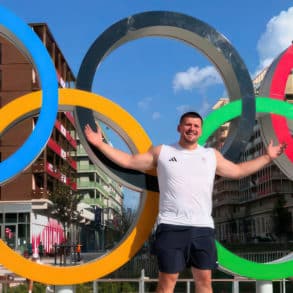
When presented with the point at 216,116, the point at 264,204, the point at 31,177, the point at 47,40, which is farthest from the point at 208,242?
the point at 264,204

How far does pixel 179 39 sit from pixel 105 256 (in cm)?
288

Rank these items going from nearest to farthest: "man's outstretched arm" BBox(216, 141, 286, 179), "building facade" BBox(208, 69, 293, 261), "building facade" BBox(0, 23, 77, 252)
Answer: "man's outstretched arm" BBox(216, 141, 286, 179)
"building facade" BBox(0, 23, 77, 252)
"building facade" BBox(208, 69, 293, 261)

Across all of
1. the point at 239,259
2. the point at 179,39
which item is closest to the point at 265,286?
the point at 239,259

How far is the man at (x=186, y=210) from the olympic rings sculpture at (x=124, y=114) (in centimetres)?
147

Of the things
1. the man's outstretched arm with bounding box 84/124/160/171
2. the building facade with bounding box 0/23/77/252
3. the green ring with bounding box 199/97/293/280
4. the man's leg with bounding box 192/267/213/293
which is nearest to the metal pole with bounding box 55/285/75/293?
the green ring with bounding box 199/97/293/280

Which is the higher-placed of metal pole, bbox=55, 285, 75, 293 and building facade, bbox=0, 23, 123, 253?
building facade, bbox=0, 23, 123, 253

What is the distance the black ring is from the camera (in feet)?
21.5

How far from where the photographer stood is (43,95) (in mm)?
6609

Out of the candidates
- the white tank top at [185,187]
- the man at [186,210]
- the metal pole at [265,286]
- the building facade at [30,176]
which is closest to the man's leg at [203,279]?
the man at [186,210]

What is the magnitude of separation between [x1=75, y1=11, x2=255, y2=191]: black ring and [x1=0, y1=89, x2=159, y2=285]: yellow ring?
0.12m

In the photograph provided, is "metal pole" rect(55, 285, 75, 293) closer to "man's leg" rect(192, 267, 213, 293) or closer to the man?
the man

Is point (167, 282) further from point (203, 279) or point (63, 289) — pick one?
point (63, 289)

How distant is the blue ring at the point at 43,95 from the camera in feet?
21.2

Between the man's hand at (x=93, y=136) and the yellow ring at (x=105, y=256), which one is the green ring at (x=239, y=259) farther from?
the man's hand at (x=93, y=136)
